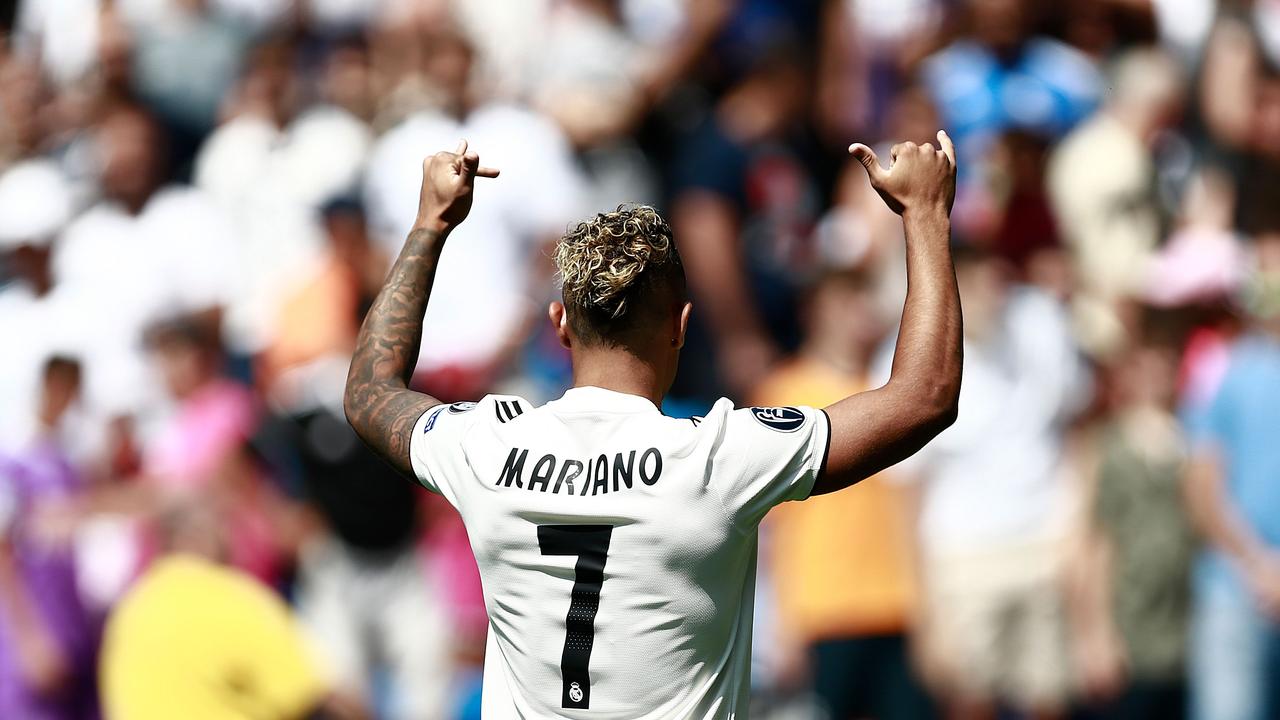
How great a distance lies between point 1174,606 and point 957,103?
9.97 feet

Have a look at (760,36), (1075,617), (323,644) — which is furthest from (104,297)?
(1075,617)

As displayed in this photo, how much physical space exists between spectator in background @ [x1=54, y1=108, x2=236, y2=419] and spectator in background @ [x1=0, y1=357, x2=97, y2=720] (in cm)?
113

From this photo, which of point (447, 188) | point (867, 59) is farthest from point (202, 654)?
point (867, 59)

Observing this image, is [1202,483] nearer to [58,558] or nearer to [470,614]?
[470,614]

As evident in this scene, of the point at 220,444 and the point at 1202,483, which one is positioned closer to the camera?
the point at 1202,483

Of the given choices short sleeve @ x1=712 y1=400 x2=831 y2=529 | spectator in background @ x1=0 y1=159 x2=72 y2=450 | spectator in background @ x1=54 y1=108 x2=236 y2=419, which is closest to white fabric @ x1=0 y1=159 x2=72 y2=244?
spectator in background @ x1=0 y1=159 x2=72 y2=450

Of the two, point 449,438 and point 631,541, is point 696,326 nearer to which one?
point 449,438

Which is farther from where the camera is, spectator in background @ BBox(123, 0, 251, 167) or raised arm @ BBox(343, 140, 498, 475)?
spectator in background @ BBox(123, 0, 251, 167)

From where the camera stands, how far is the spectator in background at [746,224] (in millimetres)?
9641

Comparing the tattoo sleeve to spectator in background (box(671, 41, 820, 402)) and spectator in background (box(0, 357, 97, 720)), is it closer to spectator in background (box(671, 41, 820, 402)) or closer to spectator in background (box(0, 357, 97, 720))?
spectator in background (box(0, 357, 97, 720))

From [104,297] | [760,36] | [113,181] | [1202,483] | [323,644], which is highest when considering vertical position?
[760,36]

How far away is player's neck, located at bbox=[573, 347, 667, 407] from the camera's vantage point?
357cm

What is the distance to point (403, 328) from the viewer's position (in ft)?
13.0

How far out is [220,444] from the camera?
9359 mm
